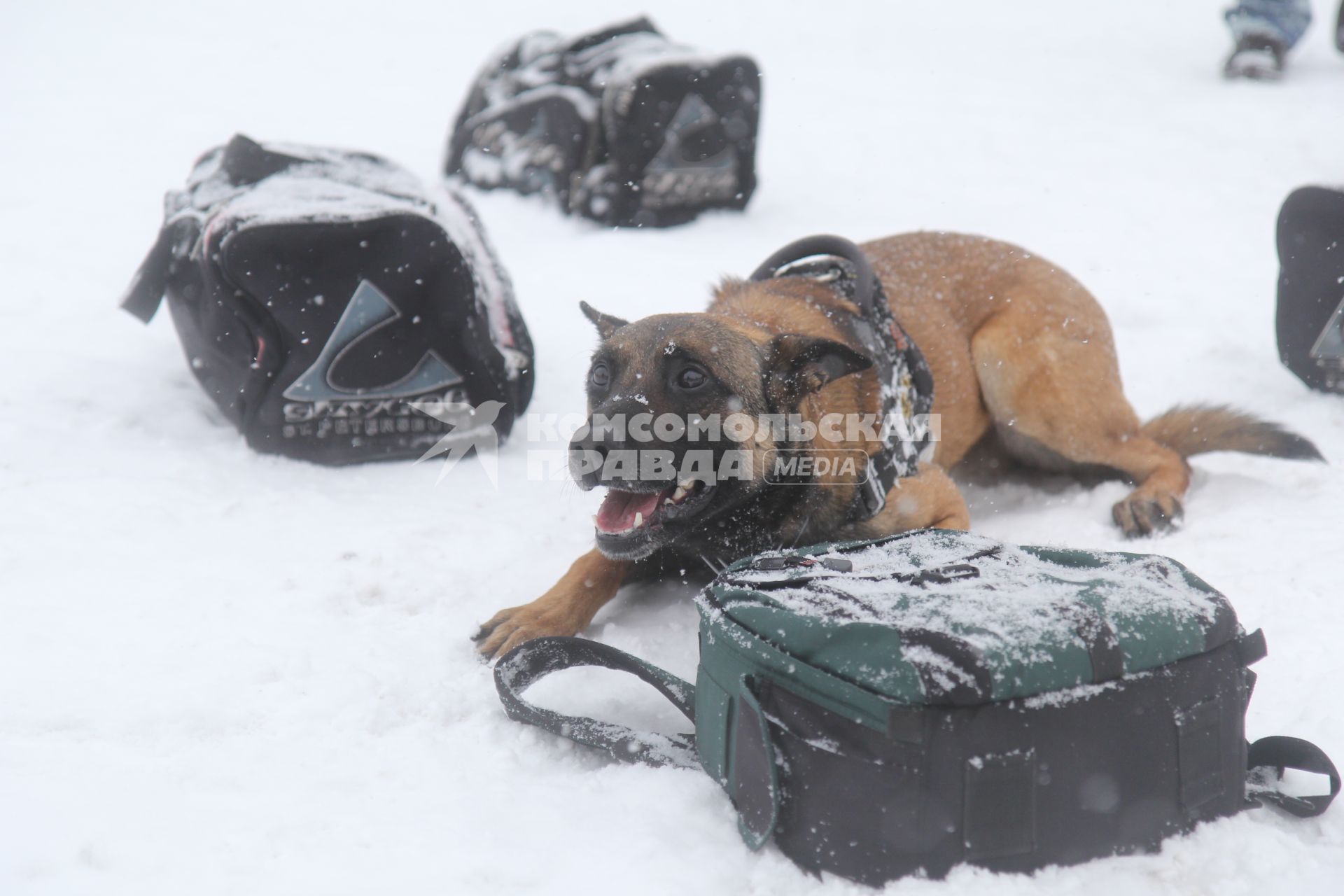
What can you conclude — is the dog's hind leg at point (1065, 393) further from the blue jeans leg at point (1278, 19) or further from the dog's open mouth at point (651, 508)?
the blue jeans leg at point (1278, 19)

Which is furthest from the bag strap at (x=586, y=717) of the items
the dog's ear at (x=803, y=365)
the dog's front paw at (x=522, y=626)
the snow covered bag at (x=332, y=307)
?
the snow covered bag at (x=332, y=307)

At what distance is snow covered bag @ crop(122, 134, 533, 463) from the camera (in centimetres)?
355

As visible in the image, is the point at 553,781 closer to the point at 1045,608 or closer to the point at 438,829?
the point at 438,829

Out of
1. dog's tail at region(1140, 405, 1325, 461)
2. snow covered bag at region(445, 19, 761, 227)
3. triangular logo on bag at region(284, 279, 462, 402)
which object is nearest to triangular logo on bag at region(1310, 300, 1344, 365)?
dog's tail at region(1140, 405, 1325, 461)

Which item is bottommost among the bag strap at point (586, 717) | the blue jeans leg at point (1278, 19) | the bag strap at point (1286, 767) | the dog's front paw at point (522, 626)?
the dog's front paw at point (522, 626)

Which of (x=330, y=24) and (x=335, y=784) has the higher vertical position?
(x=330, y=24)

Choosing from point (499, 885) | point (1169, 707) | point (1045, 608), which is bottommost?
point (499, 885)

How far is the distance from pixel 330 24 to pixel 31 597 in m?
11.3

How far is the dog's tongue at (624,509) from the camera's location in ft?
8.29

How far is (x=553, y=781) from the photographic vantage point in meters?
2.05

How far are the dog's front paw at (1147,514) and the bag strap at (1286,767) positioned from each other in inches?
54.4

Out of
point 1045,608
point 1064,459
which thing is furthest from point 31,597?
point 1064,459

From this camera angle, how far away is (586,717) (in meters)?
2.23

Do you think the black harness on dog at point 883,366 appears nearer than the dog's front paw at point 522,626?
No
